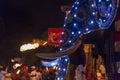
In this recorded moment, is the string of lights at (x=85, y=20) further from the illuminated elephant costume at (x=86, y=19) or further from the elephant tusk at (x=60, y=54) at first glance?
the elephant tusk at (x=60, y=54)

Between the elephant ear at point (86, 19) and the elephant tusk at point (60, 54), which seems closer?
the elephant tusk at point (60, 54)

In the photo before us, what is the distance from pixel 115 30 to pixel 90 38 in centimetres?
52

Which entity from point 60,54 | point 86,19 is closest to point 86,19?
point 86,19

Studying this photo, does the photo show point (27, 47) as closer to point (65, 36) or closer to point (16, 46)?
point (16, 46)

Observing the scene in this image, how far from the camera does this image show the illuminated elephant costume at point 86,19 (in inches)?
268

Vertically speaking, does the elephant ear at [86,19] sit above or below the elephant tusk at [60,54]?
above

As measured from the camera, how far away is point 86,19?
6953mm

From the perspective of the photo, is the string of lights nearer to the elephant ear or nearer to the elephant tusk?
the elephant ear

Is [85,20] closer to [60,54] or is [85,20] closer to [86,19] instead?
[86,19]

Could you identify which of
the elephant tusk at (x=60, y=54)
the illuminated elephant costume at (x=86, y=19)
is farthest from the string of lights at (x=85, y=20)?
the elephant tusk at (x=60, y=54)

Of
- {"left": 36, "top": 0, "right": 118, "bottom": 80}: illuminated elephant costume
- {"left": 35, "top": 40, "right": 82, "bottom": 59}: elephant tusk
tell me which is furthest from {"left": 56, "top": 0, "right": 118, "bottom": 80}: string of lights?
{"left": 35, "top": 40, "right": 82, "bottom": 59}: elephant tusk

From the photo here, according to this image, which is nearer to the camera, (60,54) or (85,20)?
(60,54)

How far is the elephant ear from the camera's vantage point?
22.3 feet

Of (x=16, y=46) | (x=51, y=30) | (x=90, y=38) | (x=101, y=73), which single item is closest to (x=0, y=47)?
(x=16, y=46)
